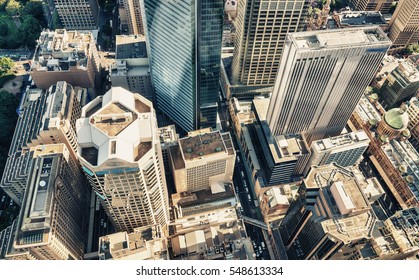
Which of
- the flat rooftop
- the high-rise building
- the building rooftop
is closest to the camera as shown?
the building rooftop

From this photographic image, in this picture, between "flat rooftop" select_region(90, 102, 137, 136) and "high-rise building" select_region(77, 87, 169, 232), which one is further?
"flat rooftop" select_region(90, 102, 137, 136)

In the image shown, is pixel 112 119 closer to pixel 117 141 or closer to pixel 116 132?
pixel 116 132

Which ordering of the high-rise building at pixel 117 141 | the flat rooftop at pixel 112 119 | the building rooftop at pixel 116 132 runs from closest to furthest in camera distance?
the building rooftop at pixel 116 132
the high-rise building at pixel 117 141
the flat rooftop at pixel 112 119

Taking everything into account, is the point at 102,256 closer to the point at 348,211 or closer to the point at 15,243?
the point at 15,243

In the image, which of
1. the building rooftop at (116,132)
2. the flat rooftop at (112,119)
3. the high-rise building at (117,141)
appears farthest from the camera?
the flat rooftop at (112,119)

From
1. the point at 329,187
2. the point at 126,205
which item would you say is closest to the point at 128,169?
the point at 126,205

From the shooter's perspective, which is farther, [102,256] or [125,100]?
[102,256]

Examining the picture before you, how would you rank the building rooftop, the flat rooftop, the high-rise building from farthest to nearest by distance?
the flat rooftop < the high-rise building < the building rooftop

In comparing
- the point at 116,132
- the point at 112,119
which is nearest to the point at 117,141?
the point at 116,132
